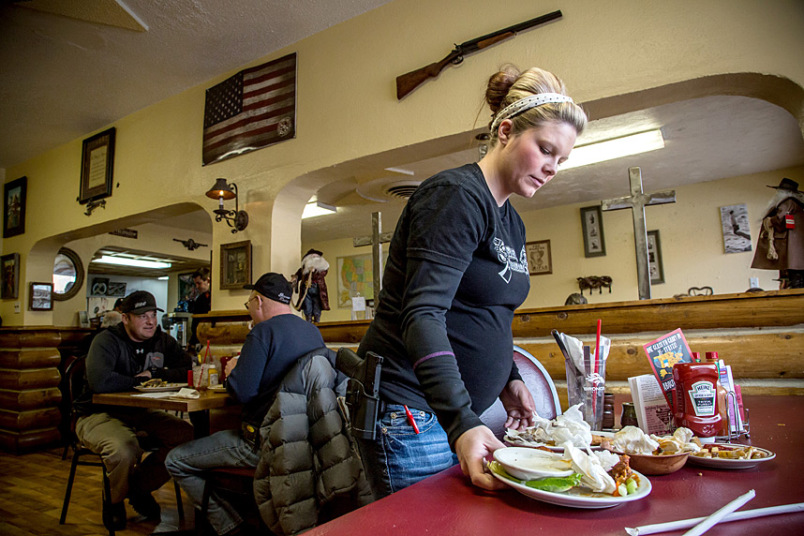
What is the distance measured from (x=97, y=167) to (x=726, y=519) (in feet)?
20.0

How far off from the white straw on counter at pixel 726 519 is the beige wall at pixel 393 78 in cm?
220

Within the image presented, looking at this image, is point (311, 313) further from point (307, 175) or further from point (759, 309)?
point (759, 309)

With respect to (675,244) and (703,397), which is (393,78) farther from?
(675,244)

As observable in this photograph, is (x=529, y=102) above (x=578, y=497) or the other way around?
above

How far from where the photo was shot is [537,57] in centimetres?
275

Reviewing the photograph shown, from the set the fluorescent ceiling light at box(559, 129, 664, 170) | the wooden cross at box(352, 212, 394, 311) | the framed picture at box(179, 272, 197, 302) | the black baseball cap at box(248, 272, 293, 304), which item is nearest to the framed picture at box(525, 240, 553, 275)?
the fluorescent ceiling light at box(559, 129, 664, 170)

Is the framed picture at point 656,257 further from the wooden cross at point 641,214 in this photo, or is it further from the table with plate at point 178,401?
the table with plate at point 178,401

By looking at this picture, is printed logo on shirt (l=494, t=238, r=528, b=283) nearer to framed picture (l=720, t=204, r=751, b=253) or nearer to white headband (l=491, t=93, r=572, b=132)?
white headband (l=491, t=93, r=572, b=132)

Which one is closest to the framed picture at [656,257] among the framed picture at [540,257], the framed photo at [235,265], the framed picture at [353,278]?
the framed picture at [540,257]

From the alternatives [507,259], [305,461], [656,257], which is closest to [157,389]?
[305,461]

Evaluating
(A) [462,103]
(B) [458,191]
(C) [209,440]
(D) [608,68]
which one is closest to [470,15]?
(A) [462,103]

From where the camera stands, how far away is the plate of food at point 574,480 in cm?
67

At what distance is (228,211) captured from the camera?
12.9ft

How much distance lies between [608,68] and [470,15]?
99cm
